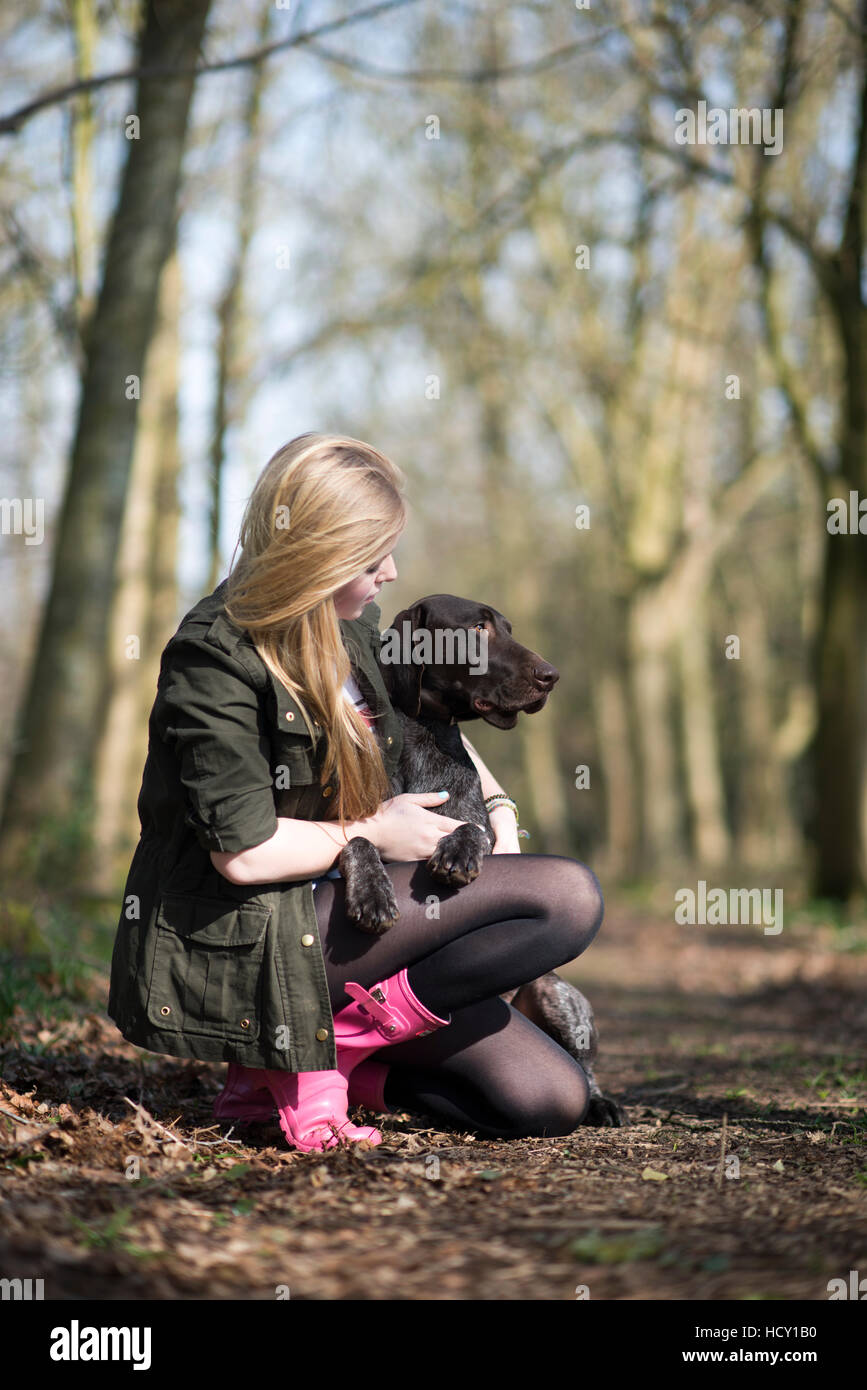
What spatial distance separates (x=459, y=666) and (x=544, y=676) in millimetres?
277

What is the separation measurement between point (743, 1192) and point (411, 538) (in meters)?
23.3

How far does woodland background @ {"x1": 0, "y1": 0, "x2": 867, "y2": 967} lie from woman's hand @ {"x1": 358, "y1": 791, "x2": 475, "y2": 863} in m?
3.07

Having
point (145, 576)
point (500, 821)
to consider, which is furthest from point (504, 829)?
point (145, 576)

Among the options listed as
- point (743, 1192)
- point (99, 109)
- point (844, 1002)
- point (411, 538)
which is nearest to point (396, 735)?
point (743, 1192)

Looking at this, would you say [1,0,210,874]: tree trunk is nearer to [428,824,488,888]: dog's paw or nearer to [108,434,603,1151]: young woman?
[108,434,603,1151]: young woman

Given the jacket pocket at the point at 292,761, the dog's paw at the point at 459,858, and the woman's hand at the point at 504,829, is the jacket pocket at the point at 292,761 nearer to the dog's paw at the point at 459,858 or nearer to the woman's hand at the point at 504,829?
the dog's paw at the point at 459,858

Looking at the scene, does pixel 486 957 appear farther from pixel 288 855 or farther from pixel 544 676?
pixel 544 676

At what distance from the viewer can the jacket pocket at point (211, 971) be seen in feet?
10.7

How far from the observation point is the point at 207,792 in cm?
318

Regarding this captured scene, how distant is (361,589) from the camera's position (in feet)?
11.8

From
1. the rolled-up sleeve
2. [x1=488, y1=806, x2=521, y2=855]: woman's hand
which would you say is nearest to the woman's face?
the rolled-up sleeve

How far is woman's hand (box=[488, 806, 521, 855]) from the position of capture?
13.4 feet

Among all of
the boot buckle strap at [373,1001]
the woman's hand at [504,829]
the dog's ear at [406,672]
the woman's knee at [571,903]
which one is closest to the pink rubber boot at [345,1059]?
the boot buckle strap at [373,1001]
